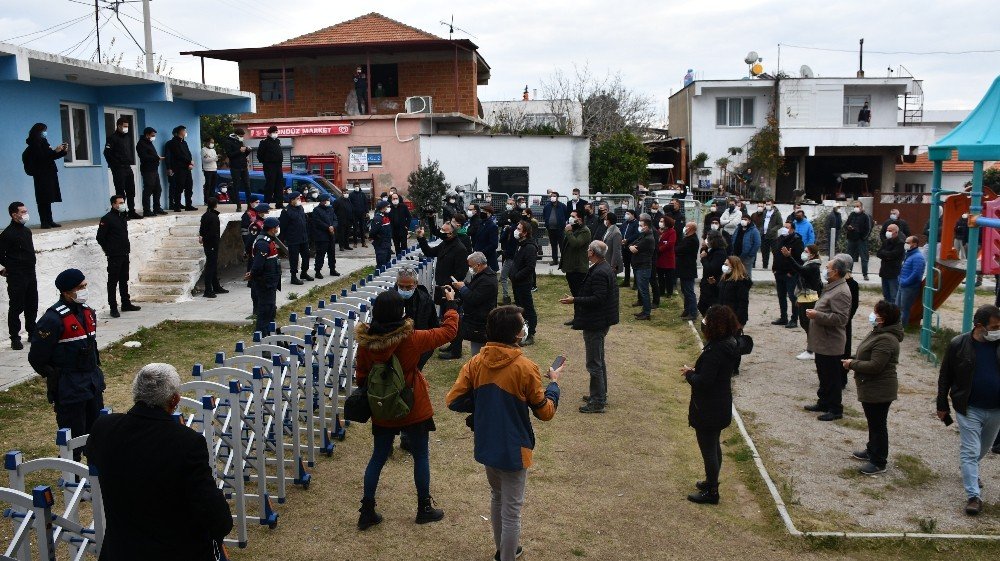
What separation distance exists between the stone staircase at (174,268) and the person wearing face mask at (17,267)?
363 centimetres

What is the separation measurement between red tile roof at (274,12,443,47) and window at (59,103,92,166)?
47.7 feet

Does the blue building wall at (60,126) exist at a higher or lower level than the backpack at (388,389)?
higher

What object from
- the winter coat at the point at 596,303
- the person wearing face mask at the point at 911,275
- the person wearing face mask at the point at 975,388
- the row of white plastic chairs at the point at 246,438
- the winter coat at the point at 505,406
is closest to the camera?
the row of white plastic chairs at the point at 246,438

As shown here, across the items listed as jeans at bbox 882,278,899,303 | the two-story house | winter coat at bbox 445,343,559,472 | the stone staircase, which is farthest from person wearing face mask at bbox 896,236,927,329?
the two-story house

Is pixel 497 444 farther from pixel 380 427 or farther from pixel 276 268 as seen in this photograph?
pixel 276 268

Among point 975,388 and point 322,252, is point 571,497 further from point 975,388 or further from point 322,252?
point 322,252

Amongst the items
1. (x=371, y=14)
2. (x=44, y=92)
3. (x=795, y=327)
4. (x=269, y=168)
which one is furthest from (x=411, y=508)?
(x=371, y=14)

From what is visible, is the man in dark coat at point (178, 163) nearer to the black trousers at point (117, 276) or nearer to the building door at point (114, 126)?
the building door at point (114, 126)

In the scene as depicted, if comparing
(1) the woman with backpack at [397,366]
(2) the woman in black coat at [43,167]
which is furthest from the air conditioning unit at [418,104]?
(1) the woman with backpack at [397,366]

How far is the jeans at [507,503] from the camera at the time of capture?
551cm

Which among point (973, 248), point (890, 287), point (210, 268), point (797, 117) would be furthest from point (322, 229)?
point (797, 117)

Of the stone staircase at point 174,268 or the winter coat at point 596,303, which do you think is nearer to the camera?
the winter coat at point 596,303

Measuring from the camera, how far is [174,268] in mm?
15672

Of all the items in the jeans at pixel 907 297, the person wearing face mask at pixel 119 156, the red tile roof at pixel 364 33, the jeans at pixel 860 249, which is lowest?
the jeans at pixel 907 297
